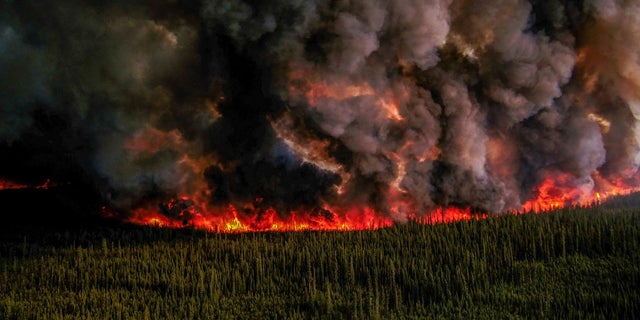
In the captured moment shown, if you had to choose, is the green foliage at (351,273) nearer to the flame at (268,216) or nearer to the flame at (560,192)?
the flame at (268,216)

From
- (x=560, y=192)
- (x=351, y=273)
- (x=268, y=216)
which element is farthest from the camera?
(x=560, y=192)

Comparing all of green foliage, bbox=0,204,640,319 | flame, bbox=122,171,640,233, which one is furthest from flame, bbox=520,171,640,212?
green foliage, bbox=0,204,640,319

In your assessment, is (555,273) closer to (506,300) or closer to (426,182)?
(506,300)

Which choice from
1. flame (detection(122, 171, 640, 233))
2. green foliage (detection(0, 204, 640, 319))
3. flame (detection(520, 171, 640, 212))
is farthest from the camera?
flame (detection(520, 171, 640, 212))

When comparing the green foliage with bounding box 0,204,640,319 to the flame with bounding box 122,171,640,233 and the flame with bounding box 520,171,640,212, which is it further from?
the flame with bounding box 520,171,640,212

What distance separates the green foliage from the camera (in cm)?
1864

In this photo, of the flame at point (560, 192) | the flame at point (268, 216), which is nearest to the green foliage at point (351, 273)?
the flame at point (268, 216)

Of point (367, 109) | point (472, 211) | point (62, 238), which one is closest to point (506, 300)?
point (367, 109)

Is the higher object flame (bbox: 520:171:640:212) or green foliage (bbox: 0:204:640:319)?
flame (bbox: 520:171:640:212)

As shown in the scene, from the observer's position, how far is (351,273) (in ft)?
74.4

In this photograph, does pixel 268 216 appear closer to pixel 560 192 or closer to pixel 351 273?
pixel 351 273

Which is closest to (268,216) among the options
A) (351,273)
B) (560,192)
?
(351,273)

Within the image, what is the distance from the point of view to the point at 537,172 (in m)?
42.0

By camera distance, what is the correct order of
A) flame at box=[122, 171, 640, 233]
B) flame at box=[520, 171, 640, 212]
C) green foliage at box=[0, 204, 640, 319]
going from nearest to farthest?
1. green foliage at box=[0, 204, 640, 319]
2. flame at box=[122, 171, 640, 233]
3. flame at box=[520, 171, 640, 212]
